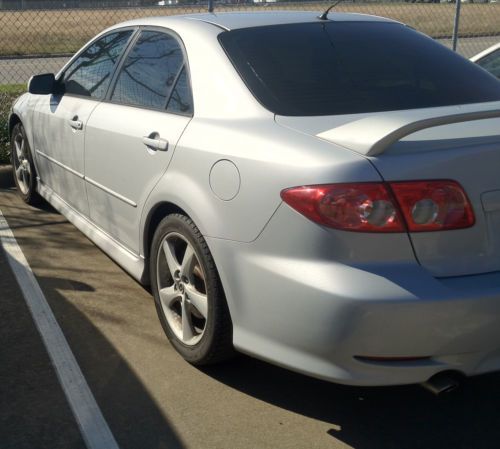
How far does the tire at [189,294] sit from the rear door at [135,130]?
0.29 m

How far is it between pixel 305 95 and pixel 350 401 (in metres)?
1.41

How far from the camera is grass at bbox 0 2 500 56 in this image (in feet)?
34.4

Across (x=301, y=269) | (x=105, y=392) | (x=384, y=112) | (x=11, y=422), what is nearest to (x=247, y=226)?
(x=301, y=269)

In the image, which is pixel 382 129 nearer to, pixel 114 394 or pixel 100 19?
pixel 114 394

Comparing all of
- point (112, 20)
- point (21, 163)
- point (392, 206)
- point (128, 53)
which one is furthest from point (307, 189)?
point (112, 20)

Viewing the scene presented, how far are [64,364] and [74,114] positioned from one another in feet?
5.92

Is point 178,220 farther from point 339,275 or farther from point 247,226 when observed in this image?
point 339,275

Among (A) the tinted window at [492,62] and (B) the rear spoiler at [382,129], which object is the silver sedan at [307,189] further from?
(A) the tinted window at [492,62]

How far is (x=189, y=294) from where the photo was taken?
3.61 metres

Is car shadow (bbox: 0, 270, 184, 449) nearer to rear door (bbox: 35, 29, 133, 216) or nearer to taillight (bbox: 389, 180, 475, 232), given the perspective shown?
rear door (bbox: 35, 29, 133, 216)

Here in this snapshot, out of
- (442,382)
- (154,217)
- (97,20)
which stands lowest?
(442,382)

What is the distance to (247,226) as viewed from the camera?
121 inches

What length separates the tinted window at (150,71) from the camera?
4.02 meters

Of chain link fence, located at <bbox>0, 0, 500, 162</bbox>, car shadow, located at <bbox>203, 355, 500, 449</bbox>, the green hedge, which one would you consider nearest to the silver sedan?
car shadow, located at <bbox>203, 355, 500, 449</bbox>
